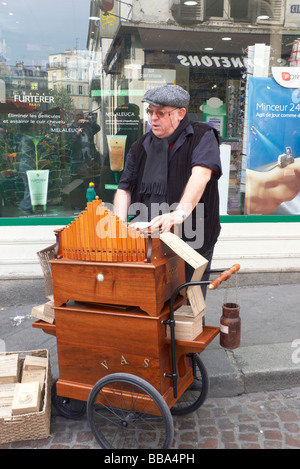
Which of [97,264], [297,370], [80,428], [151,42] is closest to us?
[97,264]

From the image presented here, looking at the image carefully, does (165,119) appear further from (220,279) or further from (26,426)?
(26,426)

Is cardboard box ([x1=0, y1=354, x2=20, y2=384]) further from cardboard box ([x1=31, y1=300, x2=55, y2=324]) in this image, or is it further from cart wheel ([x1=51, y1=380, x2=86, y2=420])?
cardboard box ([x1=31, y1=300, x2=55, y2=324])

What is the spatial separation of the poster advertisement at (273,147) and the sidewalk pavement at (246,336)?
1.04 meters

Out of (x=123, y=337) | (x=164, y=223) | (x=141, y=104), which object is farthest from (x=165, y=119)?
(x=141, y=104)

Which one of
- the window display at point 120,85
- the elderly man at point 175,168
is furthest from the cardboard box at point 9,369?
the window display at point 120,85

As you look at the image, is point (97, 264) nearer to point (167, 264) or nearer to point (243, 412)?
point (167, 264)

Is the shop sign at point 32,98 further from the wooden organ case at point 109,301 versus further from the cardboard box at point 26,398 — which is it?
the cardboard box at point 26,398

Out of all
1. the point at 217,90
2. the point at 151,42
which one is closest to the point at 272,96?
the point at 217,90

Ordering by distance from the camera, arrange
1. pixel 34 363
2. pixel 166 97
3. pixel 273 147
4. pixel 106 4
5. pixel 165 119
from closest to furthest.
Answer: pixel 166 97 < pixel 165 119 < pixel 34 363 < pixel 106 4 < pixel 273 147

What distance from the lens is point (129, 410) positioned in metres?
2.44

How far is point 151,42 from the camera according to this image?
16.1ft

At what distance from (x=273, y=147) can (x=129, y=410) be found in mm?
3744

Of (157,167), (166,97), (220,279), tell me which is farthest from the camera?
(157,167)

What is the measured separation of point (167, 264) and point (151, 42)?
3408 mm
